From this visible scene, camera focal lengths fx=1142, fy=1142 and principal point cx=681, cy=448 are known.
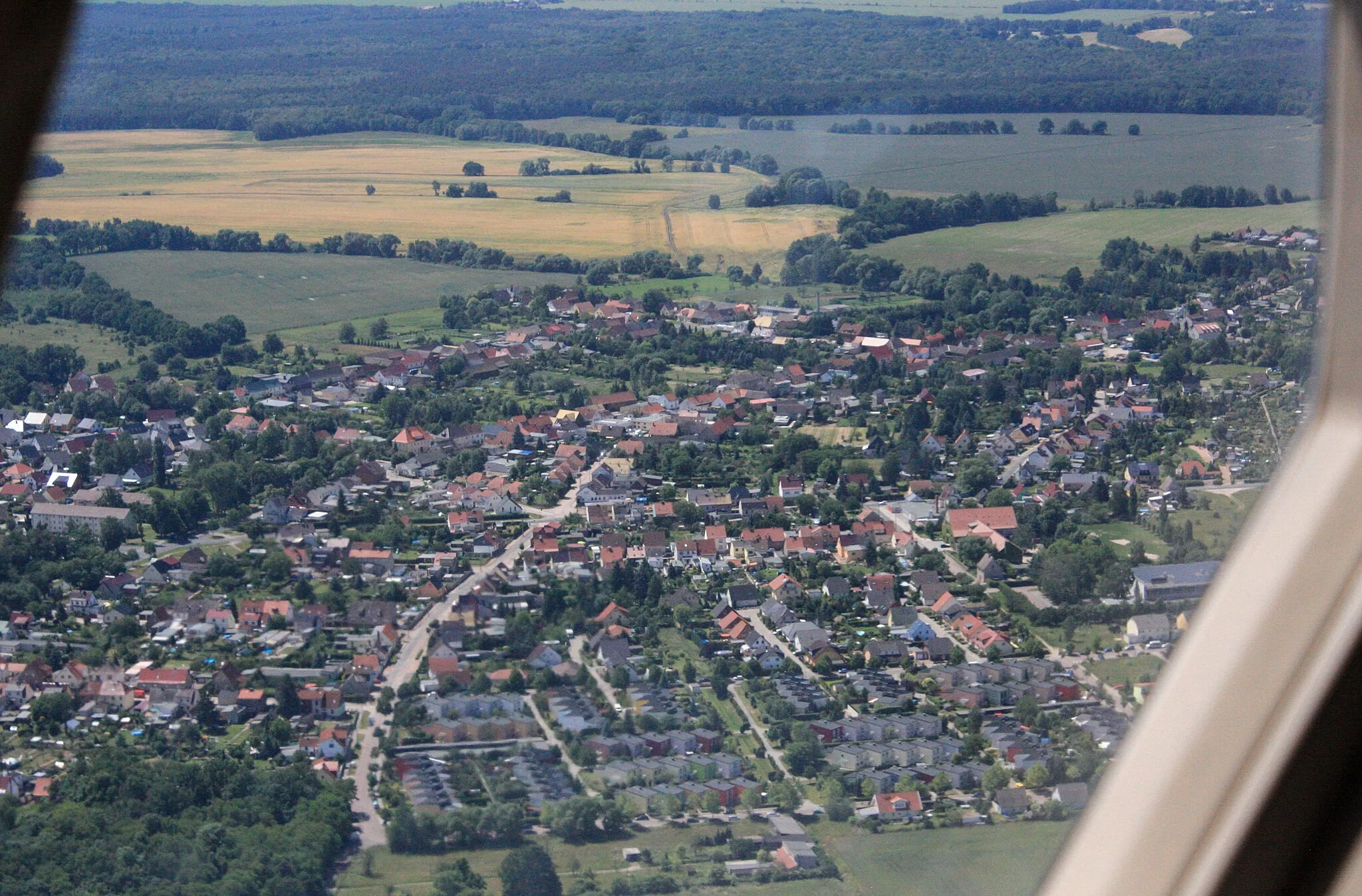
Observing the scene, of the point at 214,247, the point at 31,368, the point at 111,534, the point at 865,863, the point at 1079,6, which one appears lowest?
the point at 865,863

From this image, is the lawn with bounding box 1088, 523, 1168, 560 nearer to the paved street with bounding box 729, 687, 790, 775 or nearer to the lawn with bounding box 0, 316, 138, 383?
the paved street with bounding box 729, 687, 790, 775

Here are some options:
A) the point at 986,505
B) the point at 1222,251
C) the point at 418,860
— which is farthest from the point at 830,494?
the point at 418,860

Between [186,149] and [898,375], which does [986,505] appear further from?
[186,149]

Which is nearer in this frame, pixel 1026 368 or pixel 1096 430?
pixel 1096 430

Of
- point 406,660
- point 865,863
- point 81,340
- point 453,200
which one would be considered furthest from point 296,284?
point 865,863

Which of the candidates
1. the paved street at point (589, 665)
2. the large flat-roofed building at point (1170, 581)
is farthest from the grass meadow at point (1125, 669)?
the paved street at point (589, 665)

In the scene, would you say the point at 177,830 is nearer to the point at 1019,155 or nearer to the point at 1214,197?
the point at 1214,197

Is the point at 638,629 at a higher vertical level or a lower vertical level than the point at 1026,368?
lower
